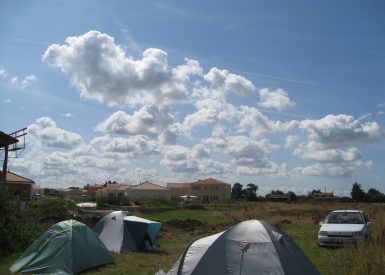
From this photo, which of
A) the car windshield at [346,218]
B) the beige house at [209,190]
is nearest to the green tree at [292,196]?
the beige house at [209,190]

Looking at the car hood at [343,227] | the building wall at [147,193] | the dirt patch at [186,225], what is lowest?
the dirt patch at [186,225]

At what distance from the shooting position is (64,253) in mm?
13141

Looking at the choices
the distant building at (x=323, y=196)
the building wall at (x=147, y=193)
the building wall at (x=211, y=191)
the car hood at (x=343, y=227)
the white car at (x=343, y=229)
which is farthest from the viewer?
the distant building at (x=323, y=196)

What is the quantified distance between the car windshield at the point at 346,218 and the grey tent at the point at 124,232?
7.42 m

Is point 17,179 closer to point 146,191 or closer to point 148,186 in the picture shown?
point 146,191

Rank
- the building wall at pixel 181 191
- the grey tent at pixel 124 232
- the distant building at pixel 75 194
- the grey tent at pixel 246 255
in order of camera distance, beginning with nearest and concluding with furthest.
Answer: the grey tent at pixel 246 255, the grey tent at pixel 124 232, the distant building at pixel 75 194, the building wall at pixel 181 191

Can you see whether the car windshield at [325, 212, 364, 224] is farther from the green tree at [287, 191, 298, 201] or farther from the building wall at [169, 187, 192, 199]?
the building wall at [169, 187, 192, 199]

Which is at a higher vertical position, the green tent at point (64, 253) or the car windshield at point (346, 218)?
the car windshield at point (346, 218)

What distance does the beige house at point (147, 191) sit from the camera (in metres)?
80.7

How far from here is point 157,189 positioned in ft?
271

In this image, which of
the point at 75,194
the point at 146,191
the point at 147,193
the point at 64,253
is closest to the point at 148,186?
the point at 146,191

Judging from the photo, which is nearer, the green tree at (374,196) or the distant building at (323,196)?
the green tree at (374,196)

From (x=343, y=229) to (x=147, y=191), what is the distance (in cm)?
6643

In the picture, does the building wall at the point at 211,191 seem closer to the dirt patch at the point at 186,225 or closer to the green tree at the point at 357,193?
the green tree at the point at 357,193
